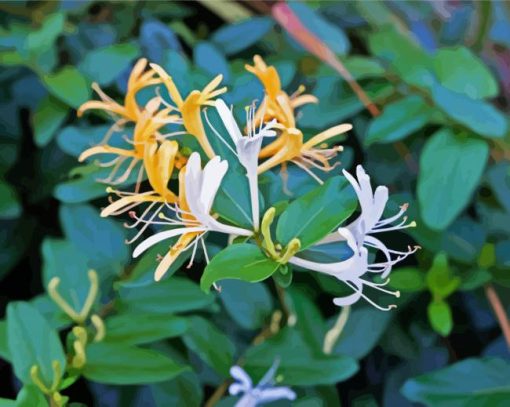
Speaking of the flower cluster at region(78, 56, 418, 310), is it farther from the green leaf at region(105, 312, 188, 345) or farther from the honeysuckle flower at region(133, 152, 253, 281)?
the green leaf at region(105, 312, 188, 345)

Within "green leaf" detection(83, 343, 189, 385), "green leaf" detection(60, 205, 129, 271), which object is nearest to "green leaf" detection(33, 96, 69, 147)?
"green leaf" detection(60, 205, 129, 271)

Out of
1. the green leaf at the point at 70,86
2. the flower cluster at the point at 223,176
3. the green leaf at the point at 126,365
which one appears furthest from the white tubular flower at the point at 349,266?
the green leaf at the point at 70,86

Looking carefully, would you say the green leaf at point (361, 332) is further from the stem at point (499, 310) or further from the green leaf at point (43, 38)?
the green leaf at point (43, 38)

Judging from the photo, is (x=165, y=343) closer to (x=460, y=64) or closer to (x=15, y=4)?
(x=460, y=64)

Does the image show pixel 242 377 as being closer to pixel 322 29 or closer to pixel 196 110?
pixel 196 110

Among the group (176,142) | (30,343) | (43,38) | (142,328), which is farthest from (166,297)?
(43,38)

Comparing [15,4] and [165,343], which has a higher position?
[15,4]

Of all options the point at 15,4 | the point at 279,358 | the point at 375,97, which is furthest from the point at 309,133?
the point at 15,4
